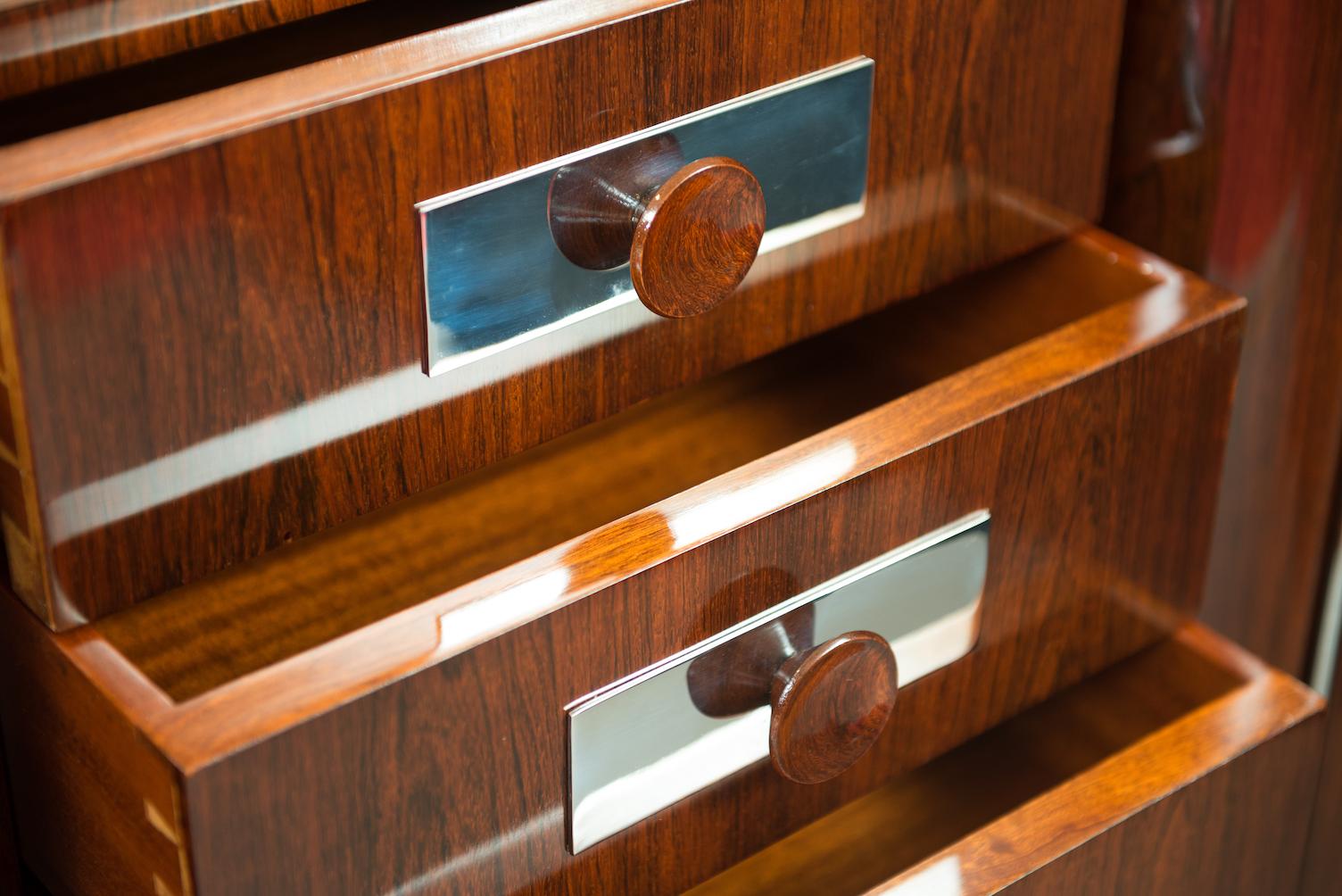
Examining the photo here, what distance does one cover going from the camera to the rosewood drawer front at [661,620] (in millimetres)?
384

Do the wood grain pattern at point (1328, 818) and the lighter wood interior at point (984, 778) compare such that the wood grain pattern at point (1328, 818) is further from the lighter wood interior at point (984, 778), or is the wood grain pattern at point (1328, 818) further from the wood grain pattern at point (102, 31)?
the wood grain pattern at point (102, 31)

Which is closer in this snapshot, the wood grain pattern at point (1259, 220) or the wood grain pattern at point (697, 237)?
the wood grain pattern at point (697, 237)

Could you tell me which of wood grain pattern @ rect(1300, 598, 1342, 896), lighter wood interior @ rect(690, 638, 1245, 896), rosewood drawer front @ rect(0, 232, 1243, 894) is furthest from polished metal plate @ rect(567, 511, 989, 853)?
wood grain pattern @ rect(1300, 598, 1342, 896)

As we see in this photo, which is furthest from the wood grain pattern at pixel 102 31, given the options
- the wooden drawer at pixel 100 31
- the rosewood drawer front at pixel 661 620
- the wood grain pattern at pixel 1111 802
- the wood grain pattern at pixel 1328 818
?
the wood grain pattern at pixel 1328 818

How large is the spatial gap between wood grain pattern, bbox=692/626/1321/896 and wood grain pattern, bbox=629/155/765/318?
0.55ft

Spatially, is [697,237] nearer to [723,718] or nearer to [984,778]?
[723,718]

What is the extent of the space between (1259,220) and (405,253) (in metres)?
0.34

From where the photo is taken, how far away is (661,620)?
1.40 ft

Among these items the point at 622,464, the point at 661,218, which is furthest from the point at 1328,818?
the point at 661,218

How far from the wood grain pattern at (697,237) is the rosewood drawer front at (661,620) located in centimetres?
5

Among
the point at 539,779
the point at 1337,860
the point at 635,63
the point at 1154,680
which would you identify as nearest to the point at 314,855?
the point at 539,779

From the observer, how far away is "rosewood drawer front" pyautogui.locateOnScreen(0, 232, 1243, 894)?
0.38 meters

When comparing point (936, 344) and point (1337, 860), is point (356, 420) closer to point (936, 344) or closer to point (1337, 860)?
point (936, 344)

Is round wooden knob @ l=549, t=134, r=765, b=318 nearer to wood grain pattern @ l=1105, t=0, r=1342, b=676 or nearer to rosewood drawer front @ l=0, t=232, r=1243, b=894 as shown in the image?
rosewood drawer front @ l=0, t=232, r=1243, b=894
